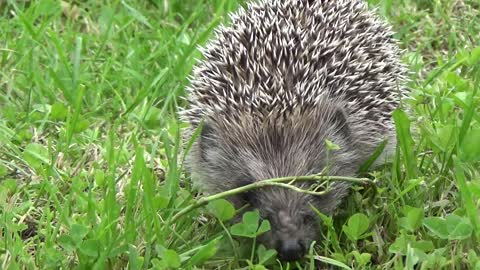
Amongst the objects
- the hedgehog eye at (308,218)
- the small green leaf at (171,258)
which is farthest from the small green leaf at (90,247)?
the hedgehog eye at (308,218)

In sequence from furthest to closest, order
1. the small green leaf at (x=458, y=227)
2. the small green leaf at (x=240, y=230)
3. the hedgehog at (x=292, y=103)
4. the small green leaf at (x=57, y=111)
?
the small green leaf at (x=57, y=111) < the hedgehog at (x=292, y=103) < the small green leaf at (x=240, y=230) < the small green leaf at (x=458, y=227)

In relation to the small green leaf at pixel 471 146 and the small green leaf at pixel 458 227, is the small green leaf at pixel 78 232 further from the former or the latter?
the small green leaf at pixel 471 146

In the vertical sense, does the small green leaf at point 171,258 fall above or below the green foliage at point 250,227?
below

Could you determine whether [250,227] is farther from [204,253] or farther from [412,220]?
[412,220]

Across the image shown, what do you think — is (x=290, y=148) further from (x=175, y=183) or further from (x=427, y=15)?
(x=427, y=15)

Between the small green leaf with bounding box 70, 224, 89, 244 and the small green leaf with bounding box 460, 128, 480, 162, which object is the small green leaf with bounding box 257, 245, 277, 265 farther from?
the small green leaf with bounding box 460, 128, 480, 162

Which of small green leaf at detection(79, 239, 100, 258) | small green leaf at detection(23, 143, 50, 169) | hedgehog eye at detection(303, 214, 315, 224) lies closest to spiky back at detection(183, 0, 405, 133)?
hedgehog eye at detection(303, 214, 315, 224)

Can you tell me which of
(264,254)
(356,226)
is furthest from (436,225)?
(264,254)
